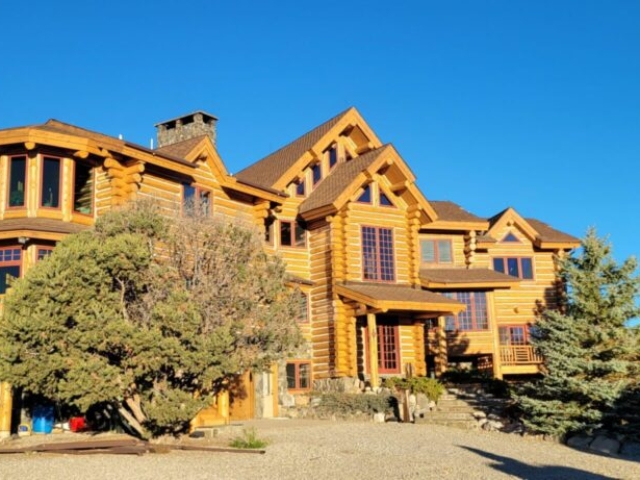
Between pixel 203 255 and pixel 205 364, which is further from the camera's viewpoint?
pixel 203 255

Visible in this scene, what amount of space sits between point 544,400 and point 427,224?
40.3 feet

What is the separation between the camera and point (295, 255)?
1113 inches

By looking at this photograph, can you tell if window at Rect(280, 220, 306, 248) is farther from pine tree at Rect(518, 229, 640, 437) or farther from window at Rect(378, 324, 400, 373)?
pine tree at Rect(518, 229, 640, 437)

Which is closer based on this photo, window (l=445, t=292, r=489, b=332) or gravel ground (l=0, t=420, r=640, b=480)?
gravel ground (l=0, t=420, r=640, b=480)

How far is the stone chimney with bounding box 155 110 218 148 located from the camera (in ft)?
94.9

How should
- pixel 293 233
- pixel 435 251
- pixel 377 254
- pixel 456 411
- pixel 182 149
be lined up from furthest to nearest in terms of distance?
1. pixel 435 251
2. pixel 293 233
3. pixel 377 254
4. pixel 182 149
5. pixel 456 411

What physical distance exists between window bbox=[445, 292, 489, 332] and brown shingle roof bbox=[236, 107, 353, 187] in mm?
9625

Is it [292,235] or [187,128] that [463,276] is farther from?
[187,128]

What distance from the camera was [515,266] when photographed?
3472 centimetres

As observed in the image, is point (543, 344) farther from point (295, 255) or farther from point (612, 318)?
point (295, 255)

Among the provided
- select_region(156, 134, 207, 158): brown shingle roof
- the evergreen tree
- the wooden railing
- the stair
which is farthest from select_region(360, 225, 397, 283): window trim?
the evergreen tree

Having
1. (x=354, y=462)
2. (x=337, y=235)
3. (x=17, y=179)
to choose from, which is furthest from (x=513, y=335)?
(x=17, y=179)

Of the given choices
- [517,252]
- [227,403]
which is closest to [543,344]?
[227,403]

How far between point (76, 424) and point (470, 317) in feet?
61.5
